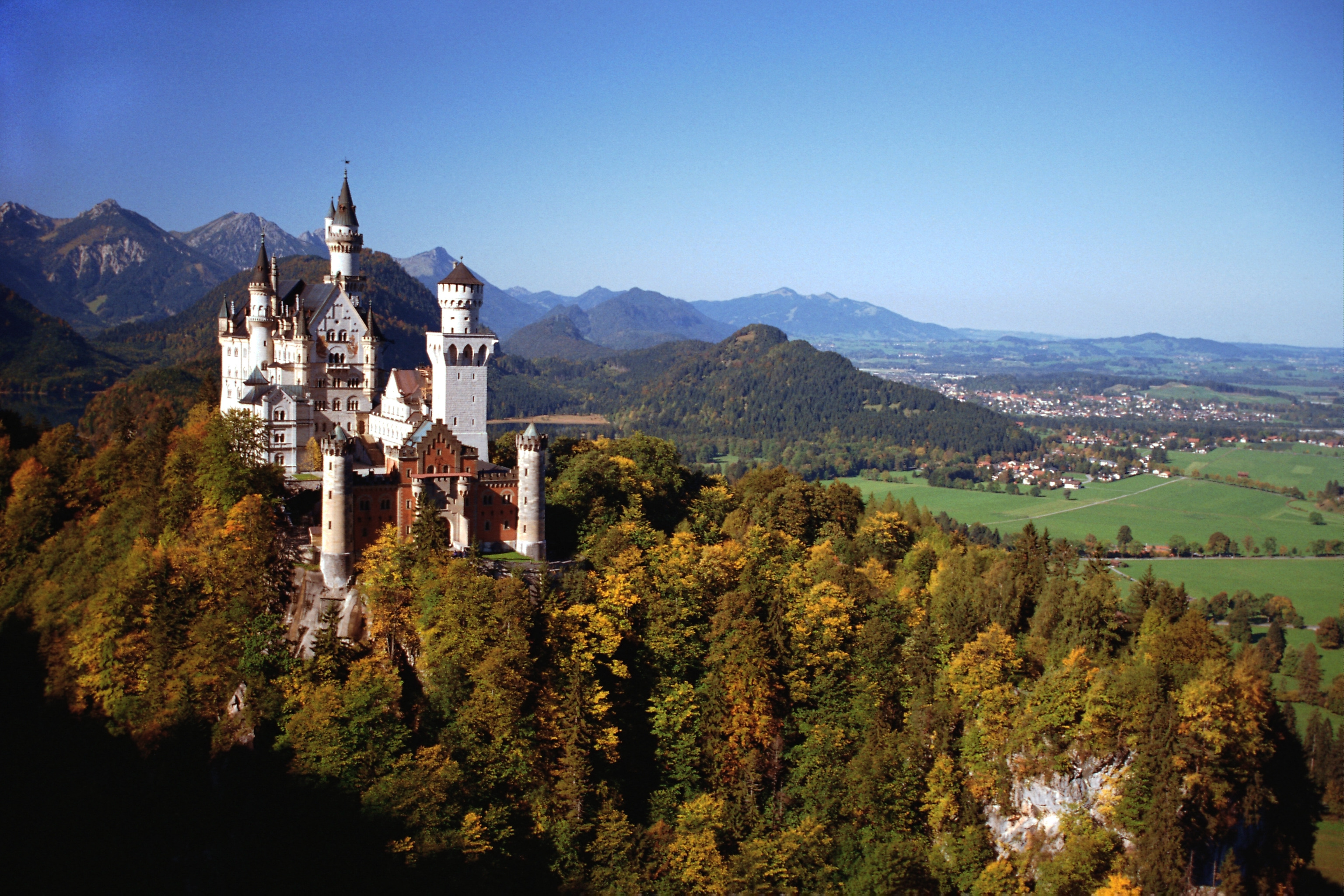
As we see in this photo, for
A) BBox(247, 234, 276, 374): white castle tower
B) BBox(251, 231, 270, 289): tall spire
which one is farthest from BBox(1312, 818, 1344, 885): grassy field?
BBox(251, 231, 270, 289): tall spire

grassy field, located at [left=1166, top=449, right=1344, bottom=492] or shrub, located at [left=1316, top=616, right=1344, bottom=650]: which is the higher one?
grassy field, located at [left=1166, top=449, right=1344, bottom=492]

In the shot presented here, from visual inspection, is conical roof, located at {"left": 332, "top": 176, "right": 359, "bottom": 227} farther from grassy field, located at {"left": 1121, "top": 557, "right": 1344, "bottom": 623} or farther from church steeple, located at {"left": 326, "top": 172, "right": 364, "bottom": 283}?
grassy field, located at {"left": 1121, "top": 557, "right": 1344, "bottom": 623}

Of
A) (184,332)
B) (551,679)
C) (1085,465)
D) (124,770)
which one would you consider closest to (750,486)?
(551,679)

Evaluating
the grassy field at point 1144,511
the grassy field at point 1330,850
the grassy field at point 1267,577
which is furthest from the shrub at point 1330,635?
the grassy field at point 1144,511

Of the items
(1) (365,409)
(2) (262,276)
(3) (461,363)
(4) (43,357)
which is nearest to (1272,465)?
(1) (365,409)

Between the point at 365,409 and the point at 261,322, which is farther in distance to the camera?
the point at 261,322

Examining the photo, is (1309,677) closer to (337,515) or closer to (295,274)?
(337,515)

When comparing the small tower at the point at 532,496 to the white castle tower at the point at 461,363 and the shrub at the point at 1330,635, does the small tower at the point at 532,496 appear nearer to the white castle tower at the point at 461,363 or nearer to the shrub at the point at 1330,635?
the white castle tower at the point at 461,363
